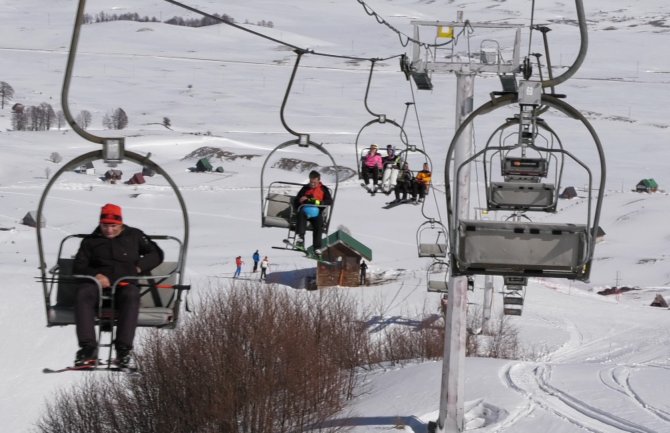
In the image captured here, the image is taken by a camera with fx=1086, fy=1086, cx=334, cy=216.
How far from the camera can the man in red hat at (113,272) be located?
938 centimetres

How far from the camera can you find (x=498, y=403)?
2186cm

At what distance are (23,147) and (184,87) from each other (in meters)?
41.4

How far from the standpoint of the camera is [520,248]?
31.6 feet

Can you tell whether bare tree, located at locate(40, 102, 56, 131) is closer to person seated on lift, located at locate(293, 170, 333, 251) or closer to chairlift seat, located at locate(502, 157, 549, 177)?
chairlift seat, located at locate(502, 157, 549, 177)

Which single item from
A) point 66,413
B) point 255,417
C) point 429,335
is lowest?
point 66,413

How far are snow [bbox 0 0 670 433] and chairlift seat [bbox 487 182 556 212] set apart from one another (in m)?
4.14

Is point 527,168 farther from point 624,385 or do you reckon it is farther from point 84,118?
point 84,118

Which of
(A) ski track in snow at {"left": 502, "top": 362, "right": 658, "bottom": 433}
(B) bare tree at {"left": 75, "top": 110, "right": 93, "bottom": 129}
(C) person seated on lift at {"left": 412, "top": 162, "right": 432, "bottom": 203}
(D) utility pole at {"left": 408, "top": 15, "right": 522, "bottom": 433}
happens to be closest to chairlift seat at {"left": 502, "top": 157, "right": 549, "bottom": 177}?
(C) person seated on lift at {"left": 412, "top": 162, "right": 432, "bottom": 203}

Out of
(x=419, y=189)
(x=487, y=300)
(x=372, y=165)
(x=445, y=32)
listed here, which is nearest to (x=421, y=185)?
(x=419, y=189)

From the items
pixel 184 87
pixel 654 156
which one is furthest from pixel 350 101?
pixel 654 156

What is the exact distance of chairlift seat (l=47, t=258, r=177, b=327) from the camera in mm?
9820

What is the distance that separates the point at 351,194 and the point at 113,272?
5705cm

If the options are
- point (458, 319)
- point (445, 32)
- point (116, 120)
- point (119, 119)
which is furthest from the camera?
point (119, 119)

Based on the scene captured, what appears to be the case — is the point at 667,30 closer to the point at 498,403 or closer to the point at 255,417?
the point at 255,417
